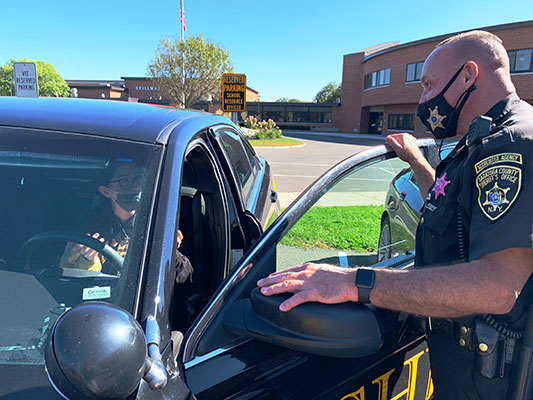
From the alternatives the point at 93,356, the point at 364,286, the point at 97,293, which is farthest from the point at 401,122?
the point at 93,356

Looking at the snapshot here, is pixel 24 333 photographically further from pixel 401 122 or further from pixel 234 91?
pixel 401 122

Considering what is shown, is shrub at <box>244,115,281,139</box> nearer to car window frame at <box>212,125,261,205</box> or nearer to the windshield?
car window frame at <box>212,125,261,205</box>

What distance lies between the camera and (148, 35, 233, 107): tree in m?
31.6

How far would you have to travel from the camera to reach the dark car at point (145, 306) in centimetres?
80

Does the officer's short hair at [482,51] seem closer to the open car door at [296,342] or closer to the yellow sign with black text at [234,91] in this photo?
the open car door at [296,342]

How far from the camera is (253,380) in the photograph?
115 cm

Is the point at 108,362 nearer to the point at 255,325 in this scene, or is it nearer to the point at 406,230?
the point at 255,325

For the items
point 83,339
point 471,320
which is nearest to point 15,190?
point 83,339

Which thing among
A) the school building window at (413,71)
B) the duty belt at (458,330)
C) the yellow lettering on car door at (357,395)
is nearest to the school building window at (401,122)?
the school building window at (413,71)

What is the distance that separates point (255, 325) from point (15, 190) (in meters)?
0.98

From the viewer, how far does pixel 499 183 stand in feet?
3.57

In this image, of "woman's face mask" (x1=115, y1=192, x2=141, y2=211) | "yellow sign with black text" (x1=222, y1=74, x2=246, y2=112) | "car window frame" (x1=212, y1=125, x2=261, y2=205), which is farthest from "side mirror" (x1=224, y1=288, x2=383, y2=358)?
"yellow sign with black text" (x1=222, y1=74, x2=246, y2=112)

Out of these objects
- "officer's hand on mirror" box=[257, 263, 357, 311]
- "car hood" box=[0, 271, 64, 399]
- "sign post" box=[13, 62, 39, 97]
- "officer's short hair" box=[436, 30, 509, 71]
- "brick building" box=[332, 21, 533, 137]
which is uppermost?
"brick building" box=[332, 21, 533, 137]

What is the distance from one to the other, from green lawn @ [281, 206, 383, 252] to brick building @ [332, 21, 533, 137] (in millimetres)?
28949
